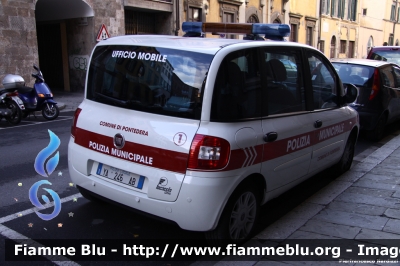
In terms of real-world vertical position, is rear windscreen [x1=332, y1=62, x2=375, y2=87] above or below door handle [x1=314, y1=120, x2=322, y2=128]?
above

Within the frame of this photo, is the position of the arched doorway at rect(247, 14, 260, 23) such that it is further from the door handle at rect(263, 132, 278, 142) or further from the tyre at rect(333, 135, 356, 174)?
the door handle at rect(263, 132, 278, 142)

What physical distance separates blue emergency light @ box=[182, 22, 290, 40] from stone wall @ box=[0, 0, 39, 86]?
10022 mm

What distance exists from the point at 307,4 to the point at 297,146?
98.1 feet

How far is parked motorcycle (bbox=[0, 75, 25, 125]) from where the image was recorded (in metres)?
9.39

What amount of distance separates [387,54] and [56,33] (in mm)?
13763

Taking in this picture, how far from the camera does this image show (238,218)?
11.3 ft

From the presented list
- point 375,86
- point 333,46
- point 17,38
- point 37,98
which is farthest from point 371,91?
point 333,46

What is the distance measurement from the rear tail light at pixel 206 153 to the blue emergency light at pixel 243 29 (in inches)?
74.7

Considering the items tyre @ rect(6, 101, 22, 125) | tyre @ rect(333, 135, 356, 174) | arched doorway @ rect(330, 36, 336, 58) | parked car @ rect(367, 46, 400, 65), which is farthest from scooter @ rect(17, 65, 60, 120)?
arched doorway @ rect(330, 36, 336, 58)

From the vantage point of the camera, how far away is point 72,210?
4.20m

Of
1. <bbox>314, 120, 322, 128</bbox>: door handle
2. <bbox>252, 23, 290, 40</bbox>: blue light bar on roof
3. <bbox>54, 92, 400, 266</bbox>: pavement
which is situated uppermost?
<bbox>252, 23, 290, 40</bbox>: blue light bar on roof

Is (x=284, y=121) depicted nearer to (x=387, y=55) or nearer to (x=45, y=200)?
(x=45, y=200)

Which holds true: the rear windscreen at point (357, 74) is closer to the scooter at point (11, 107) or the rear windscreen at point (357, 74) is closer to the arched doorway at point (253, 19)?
the scooter at point (11, 107)

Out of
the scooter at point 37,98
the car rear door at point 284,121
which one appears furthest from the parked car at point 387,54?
the car rear door at point 284,121
